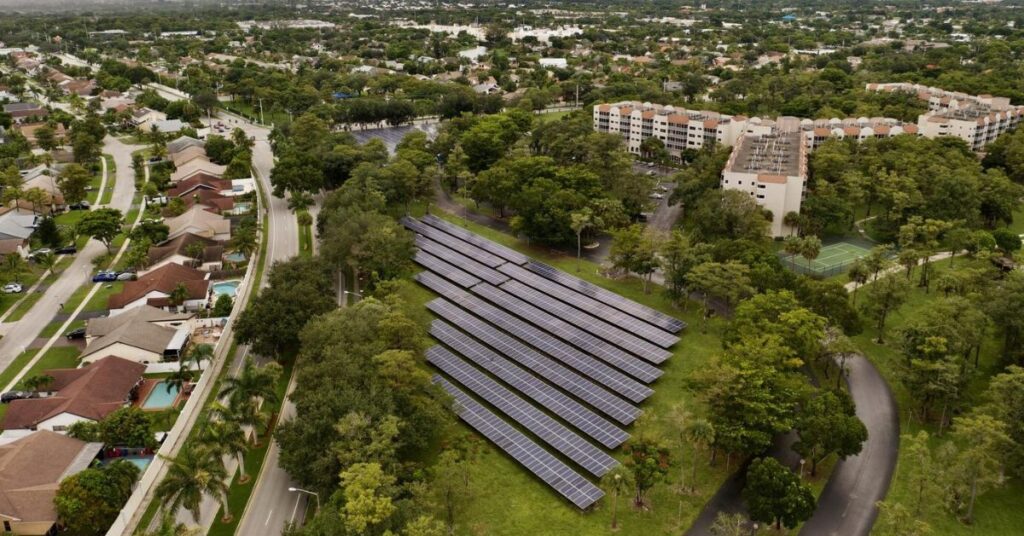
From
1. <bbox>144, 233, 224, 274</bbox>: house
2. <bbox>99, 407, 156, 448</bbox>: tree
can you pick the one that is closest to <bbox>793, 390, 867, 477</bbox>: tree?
→ <bbox>99, 407, 156, 448</bbox>: tree

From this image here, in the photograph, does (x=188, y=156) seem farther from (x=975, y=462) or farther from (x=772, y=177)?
(x=975, y=462)

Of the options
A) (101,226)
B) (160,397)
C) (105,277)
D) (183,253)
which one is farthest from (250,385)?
(101,226)

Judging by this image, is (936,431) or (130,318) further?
(130,318)

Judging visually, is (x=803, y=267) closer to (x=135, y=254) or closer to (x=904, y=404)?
(x=904, y=404)

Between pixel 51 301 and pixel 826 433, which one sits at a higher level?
pixel 826 433

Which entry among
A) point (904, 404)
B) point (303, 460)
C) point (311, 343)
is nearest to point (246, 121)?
point (311, 343)

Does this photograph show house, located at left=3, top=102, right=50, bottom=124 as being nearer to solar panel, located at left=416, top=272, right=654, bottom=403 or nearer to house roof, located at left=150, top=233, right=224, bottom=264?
house roof, located at left=150, top=233, right=224, bottom=264
